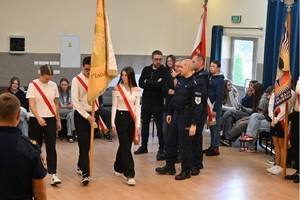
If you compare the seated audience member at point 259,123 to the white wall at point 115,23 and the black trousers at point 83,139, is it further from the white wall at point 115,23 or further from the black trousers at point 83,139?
the white wall at point 115,23

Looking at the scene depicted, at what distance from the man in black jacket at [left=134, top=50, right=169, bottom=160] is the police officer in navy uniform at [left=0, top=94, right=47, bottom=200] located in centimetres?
468

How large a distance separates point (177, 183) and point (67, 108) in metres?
3.38

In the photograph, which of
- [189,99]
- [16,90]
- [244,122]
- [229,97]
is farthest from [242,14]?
[16,90]

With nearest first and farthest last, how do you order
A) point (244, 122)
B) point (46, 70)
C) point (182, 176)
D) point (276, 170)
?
point (46, 70)
point (182, 176)
point (276, 170)
point (244, 122)

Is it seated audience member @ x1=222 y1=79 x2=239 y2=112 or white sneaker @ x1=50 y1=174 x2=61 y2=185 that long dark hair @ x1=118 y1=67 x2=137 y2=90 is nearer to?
white sneaker @ x1=50 y1=174 x2=61 y2=185

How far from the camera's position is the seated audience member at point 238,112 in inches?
344

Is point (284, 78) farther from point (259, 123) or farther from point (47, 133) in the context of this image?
point (47, 133)

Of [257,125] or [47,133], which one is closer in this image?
[47,133]

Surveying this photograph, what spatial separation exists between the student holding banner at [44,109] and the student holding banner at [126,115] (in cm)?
72

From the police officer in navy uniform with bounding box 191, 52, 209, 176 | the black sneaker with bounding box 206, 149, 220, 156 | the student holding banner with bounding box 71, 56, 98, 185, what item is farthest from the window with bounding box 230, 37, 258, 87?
the student holding banner with bounding box 71, 56, 98, 185

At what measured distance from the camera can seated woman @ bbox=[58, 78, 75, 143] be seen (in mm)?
8750

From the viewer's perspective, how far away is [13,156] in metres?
2.76

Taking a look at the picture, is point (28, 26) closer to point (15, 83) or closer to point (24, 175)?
point (15, 83)

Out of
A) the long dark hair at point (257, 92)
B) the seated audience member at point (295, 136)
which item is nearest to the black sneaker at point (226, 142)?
the long dark hair at point (257, 92)
